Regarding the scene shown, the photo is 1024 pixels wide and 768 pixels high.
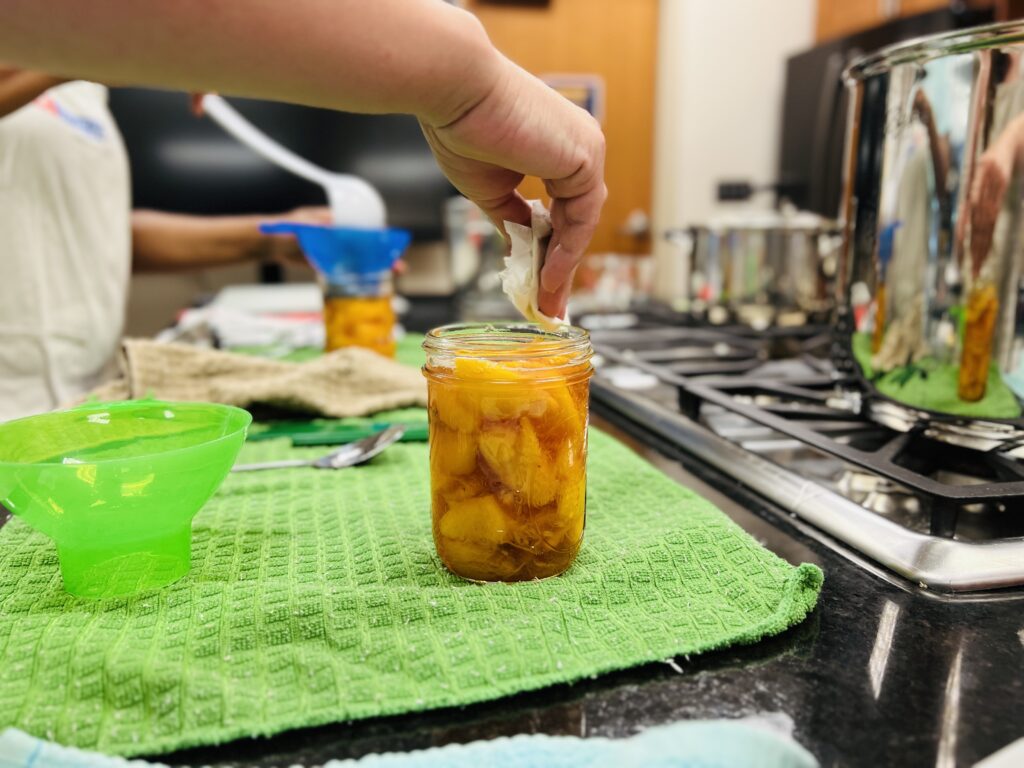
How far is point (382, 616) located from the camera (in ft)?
1.16

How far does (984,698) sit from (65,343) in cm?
112

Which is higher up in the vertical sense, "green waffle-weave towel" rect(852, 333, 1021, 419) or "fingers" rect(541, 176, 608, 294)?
"fingers" rect(541, 176, 608, 294)

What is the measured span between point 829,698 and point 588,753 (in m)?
0.11

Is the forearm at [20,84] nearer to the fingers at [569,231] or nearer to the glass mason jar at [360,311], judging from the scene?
the glass mason jar at [360,311]

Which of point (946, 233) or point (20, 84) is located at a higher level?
point (20, 84)

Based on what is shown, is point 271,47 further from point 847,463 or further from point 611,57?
point 611,57

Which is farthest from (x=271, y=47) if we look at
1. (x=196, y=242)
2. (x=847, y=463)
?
(x=196, y=242)

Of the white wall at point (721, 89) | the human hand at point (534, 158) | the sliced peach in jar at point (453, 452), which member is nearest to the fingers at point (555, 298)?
the human hand at point (534, 158)

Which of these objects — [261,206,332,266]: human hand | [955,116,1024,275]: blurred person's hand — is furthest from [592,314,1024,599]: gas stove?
[261,206,332,266]: human hand

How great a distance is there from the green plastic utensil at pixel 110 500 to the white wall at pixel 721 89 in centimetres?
237

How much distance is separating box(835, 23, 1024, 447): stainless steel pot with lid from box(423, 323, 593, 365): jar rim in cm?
28

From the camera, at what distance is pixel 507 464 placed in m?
0.39

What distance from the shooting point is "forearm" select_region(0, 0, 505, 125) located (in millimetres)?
262

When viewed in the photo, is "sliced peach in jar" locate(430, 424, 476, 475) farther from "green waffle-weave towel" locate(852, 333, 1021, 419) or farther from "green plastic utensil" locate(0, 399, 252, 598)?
"green waffle-weave towel" locate(852, 333, 1021, 419)
